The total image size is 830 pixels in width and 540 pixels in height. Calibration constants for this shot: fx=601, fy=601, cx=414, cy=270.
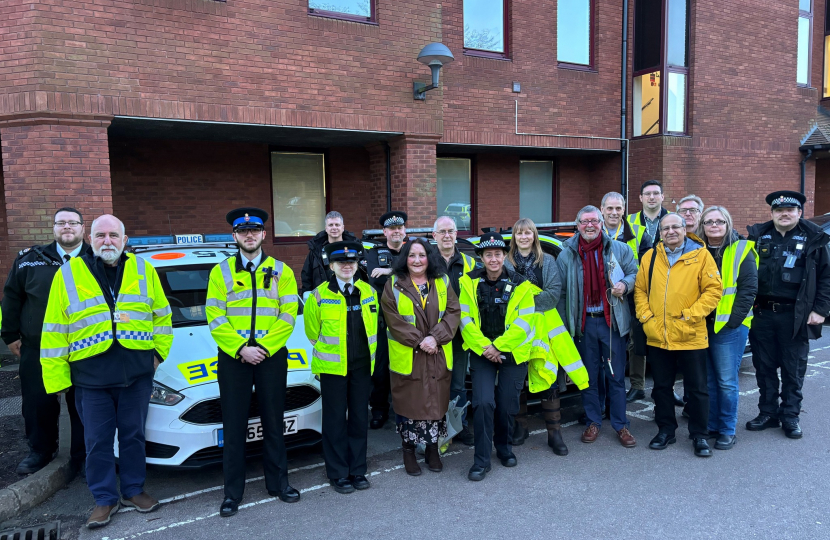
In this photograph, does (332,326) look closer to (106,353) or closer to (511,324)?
(511,324)

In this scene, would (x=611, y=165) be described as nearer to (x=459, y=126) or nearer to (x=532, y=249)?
(x=459, y=126)

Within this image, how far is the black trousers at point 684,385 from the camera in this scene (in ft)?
15.8

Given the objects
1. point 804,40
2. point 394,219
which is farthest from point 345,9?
point 804,40

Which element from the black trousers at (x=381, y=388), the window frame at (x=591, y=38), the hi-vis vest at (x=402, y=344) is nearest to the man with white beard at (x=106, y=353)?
the hi-vis vest at (x=402, y=344)

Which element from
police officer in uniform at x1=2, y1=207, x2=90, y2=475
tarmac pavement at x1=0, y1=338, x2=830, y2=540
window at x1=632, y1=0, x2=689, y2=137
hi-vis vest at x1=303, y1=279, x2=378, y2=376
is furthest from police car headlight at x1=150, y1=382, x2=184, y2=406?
window at x1=632, y1=0, x2=689, y2=137

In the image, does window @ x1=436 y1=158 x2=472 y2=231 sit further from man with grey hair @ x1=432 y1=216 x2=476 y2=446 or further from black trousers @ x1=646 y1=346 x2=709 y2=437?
black trousers @ x1=646 y1=346 x2=709 y2=437

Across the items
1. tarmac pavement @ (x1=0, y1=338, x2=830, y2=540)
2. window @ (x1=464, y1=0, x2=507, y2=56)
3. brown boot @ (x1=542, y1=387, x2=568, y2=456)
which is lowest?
tarmac pavement @ (x1=0, y1=338, x2=830, y2=540)

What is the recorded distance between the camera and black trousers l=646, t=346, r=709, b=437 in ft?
15.8

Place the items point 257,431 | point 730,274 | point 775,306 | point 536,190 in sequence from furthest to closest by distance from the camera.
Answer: point 536,190 → point 775,306 → point 730,274 → point 257,431

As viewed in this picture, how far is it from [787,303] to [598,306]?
5.45 ft

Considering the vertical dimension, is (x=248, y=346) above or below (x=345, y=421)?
above

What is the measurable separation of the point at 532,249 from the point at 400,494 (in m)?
2.16

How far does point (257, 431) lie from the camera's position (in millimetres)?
4324

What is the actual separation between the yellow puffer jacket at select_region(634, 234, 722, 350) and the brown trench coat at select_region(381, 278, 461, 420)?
67.8 inches
